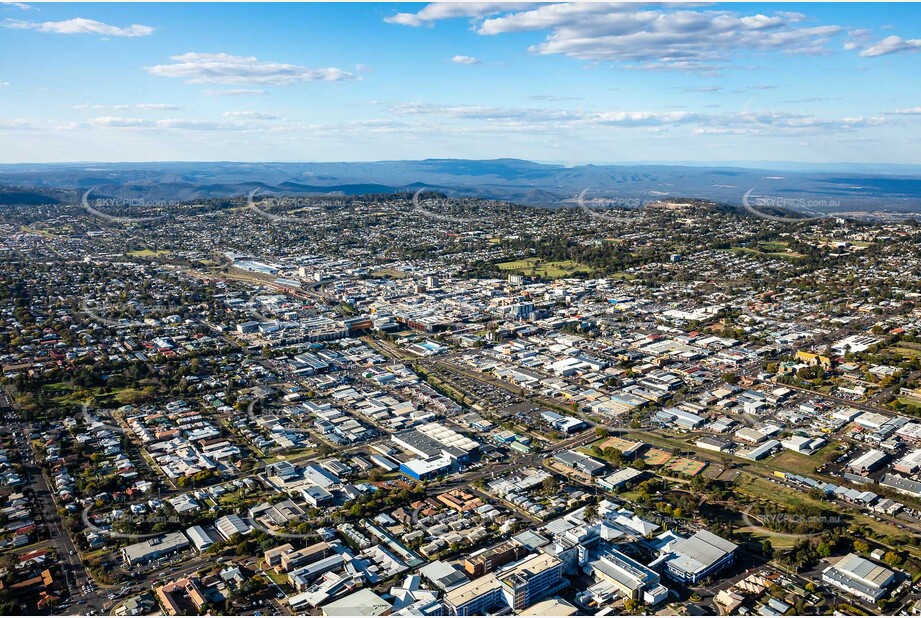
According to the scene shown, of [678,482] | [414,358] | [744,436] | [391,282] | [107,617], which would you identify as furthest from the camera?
[391,282]

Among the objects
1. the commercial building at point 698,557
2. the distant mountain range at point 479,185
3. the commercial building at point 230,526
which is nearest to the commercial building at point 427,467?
the commercial building at point 230,526

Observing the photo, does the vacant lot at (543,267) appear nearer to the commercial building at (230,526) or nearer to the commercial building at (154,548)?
the commercial building at (230,526)

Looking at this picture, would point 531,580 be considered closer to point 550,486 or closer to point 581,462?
point 550,486

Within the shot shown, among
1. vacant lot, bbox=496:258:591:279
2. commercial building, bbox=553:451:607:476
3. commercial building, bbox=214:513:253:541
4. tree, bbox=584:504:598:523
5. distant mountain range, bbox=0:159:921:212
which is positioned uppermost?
distant mountain range, bbox=0:159:921:212

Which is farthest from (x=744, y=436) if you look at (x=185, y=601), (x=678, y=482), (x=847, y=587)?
(x=185, y=601)

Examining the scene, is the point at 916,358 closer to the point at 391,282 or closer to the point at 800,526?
the point at 800,526

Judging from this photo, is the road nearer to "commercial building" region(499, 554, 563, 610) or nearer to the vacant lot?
"commercial building" region(499, 554, 563, 610)

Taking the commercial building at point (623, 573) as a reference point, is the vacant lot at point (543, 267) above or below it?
above

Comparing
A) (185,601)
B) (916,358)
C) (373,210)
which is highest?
(373,210)

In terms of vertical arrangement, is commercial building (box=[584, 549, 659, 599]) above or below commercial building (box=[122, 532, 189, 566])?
above

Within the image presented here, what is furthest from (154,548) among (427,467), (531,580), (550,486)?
(550,486)

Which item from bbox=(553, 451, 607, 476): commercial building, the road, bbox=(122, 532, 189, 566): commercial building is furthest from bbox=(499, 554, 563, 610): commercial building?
the road
